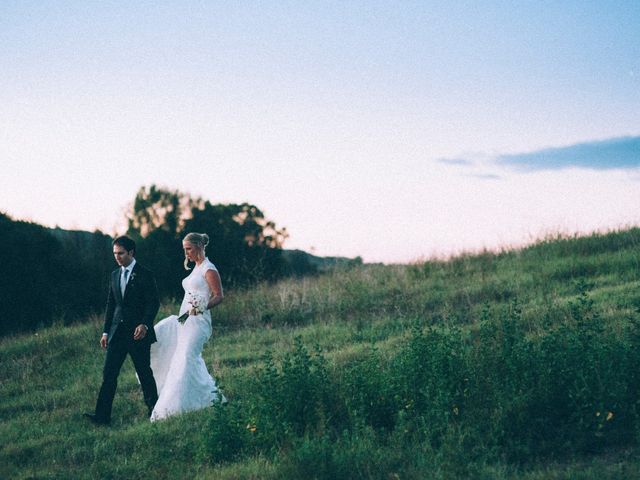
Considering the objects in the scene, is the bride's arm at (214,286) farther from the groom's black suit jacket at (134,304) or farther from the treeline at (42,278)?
the treeline at (42,278)

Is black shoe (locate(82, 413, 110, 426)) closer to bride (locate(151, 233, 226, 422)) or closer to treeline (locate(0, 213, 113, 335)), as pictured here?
bride (locate(151, 233, 226, 422))

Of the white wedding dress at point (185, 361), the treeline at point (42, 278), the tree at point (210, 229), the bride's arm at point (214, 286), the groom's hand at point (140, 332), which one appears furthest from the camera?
the tree at point (210, 229)

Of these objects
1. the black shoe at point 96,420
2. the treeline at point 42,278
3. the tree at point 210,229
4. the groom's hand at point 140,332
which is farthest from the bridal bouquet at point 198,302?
the tree at point 210,229

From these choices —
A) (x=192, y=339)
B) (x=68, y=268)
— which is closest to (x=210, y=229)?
(x=68, y=268)

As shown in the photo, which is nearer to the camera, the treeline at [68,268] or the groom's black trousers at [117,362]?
the groom's black trousers at [117,362]

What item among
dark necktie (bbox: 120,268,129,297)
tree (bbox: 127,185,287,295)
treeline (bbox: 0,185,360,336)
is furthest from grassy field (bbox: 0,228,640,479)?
tree (bbox: 127,185,287,295)

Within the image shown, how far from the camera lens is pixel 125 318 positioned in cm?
928

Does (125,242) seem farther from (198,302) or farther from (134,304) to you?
(198,302)

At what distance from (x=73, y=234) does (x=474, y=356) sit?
89.8 ft

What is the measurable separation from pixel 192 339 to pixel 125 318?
0.98m

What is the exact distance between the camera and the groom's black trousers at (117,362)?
9.27 metres

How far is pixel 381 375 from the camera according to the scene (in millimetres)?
7809

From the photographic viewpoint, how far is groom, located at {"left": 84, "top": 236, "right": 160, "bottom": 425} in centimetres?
927

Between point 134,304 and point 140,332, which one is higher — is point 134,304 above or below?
above
